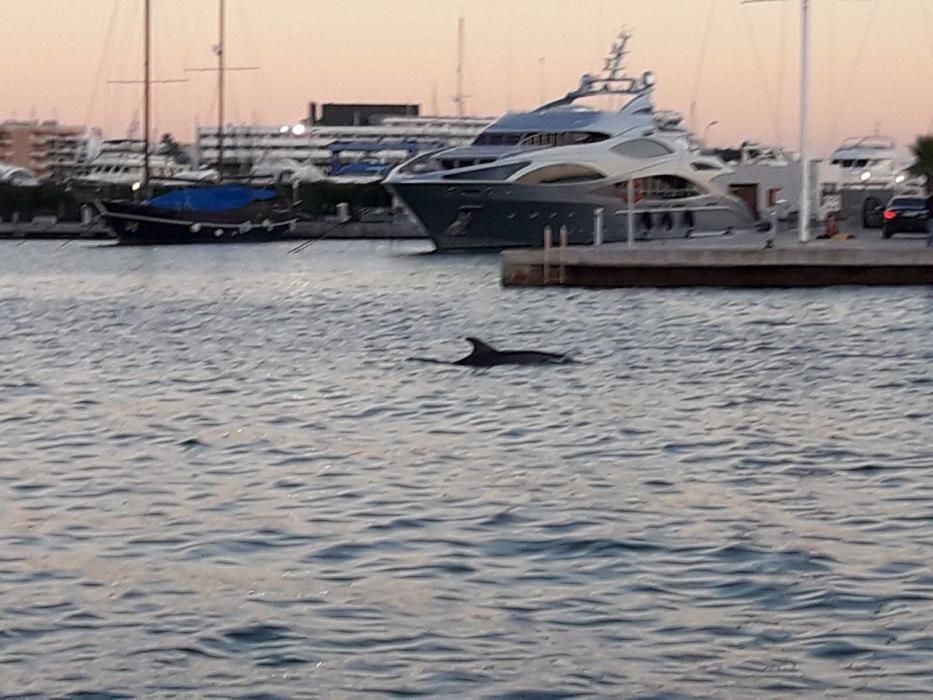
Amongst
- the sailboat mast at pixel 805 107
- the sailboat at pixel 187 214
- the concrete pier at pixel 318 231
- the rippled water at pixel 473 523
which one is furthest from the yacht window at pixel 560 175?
the concrete pier at pixel 318 231

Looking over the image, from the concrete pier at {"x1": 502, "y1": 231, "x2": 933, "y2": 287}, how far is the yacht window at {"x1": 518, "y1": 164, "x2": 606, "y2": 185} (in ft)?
66.4

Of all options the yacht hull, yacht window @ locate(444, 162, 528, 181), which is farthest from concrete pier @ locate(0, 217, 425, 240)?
yacht window @ locate(444, 162, 528, 181)

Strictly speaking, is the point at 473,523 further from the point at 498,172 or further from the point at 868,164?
the point at 868,164

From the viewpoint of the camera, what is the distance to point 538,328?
36125 millimetres

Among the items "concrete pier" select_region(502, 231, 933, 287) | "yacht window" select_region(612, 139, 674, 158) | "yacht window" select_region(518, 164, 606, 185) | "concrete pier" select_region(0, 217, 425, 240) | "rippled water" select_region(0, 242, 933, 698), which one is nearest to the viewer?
"rippled water" select_region(0, 242, 933, 698)

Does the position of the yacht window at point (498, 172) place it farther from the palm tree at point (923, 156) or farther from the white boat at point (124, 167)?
the white boat at point (124, 167)

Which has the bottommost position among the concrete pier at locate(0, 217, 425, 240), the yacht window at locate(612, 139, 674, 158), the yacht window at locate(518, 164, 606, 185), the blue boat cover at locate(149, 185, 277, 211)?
the concrete pier at locate(0, 217, 425, 240)

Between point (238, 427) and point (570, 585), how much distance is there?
917cm

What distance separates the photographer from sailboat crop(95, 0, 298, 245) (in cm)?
8681

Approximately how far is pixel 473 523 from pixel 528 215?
50745 millimetres

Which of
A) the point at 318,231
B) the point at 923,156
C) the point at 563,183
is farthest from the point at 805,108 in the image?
the point at 318,231

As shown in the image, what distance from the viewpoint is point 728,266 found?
40.1m

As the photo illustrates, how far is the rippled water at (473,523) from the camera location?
394 inches

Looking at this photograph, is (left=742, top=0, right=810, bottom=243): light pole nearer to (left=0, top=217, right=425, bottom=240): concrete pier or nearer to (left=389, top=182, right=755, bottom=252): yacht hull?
(left=389, top=182, right=755, bottom=252): yacht hull
